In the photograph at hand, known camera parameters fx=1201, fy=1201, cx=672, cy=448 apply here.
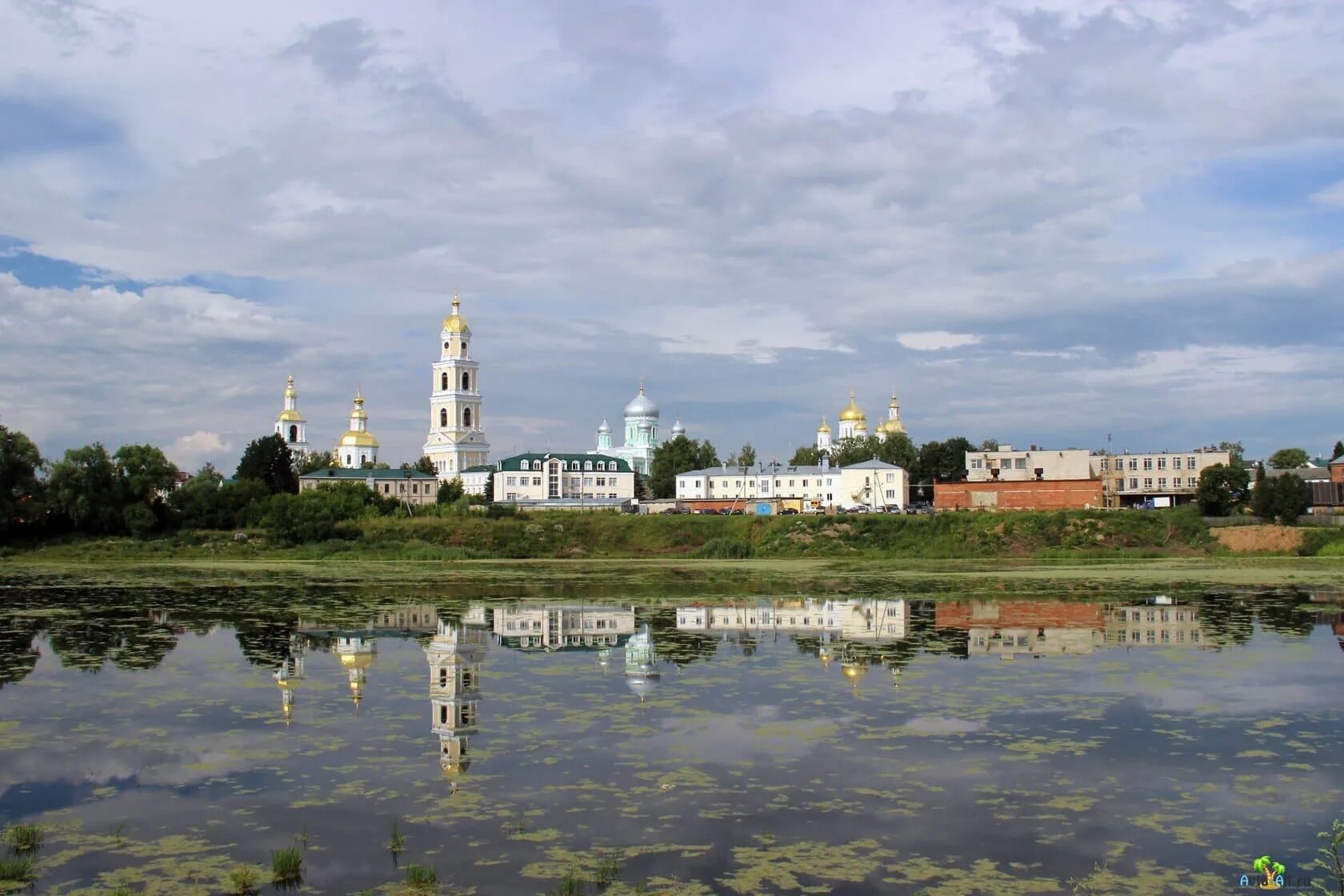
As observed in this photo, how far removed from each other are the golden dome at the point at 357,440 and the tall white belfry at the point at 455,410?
21.6 metres

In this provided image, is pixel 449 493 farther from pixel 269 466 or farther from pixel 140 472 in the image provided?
pixel 140 472

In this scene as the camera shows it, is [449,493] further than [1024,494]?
Yes

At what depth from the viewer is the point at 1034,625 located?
97.2 ft

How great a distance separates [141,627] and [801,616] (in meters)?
17.1

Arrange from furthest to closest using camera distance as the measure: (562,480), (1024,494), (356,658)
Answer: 1. (562,480)
2. (1024,494)
3. (356,658)

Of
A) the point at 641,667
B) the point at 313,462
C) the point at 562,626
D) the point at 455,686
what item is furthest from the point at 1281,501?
the point at 313,462

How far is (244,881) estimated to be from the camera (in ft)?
35.5

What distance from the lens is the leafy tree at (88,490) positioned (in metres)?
68.6

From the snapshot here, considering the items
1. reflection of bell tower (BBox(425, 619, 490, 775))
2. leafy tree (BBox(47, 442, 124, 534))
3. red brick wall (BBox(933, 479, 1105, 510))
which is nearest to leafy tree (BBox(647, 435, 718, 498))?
red brick wall (BBox(933, 479, 1105, 510))

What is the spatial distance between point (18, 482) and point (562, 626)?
50.9 meters

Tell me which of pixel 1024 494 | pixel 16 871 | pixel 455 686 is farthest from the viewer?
pixel 1024 494

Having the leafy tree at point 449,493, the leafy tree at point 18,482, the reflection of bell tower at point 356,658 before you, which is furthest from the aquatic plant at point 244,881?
the leafy tree at point 449,493

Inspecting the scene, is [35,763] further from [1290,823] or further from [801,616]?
[801,616]

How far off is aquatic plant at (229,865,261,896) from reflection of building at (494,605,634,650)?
1469 centimetres
